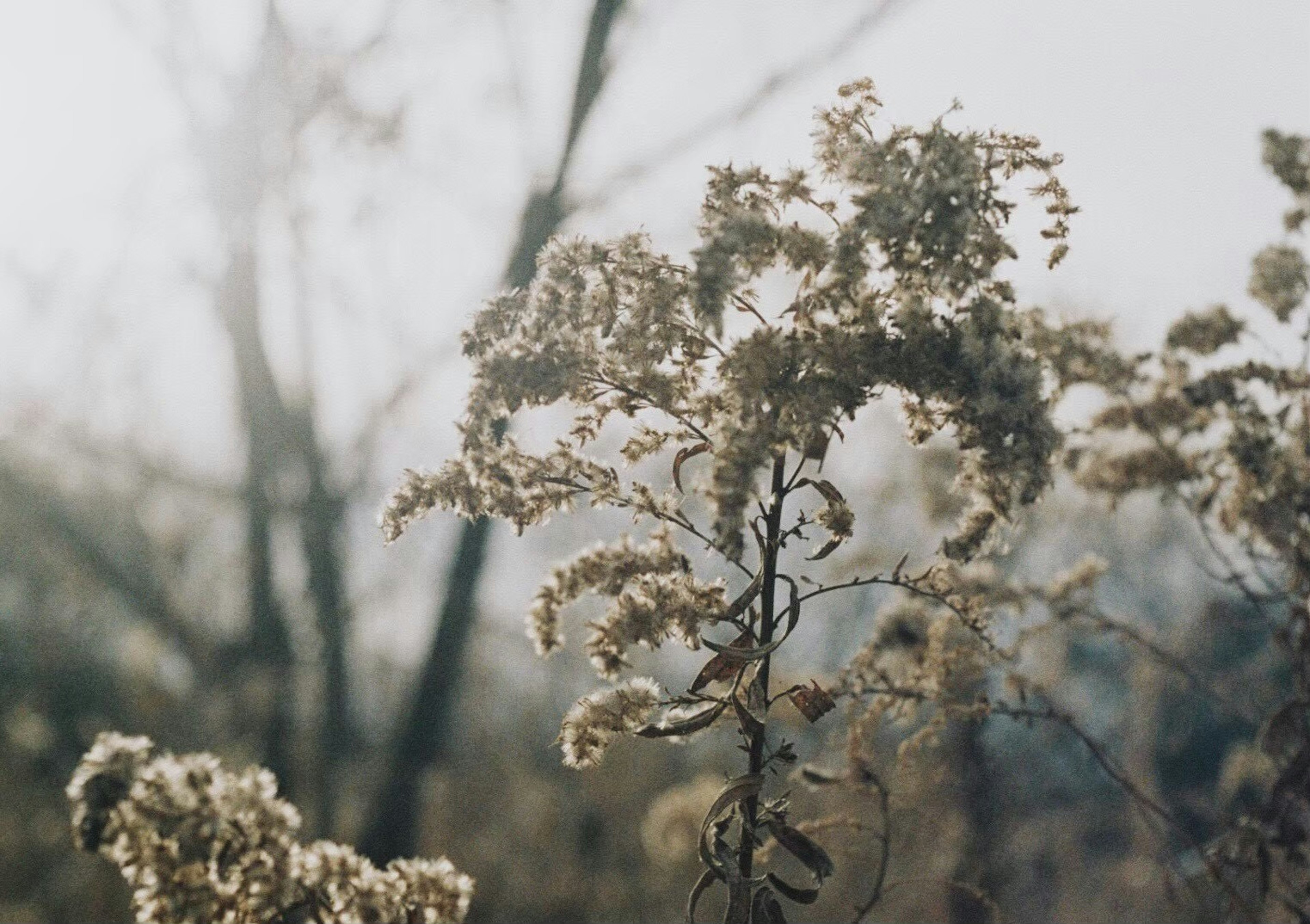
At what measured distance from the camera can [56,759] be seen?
10.5m

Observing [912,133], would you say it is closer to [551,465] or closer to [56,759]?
[551,465]

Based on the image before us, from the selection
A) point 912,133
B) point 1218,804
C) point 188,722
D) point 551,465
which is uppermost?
point 188,722

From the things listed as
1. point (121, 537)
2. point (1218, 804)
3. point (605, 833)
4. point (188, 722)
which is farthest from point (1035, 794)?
point (121, 537)

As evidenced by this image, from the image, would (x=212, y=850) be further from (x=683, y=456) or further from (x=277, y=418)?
(x=277, y=418)

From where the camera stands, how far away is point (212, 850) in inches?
60.1

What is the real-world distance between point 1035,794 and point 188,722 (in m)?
7.64

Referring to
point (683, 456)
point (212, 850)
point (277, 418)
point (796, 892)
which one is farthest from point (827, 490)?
point (277, 418)

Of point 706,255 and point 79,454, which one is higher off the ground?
point 79,454

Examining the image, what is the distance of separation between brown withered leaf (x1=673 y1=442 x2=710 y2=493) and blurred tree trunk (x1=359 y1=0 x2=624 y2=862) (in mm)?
5740

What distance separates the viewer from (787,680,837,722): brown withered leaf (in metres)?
1.67

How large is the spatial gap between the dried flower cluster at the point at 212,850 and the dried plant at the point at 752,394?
15.4 inches

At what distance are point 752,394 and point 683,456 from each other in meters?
0.22

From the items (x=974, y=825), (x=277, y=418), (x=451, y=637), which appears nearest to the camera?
(x=974, y=825)

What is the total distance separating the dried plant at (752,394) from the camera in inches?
60.7
